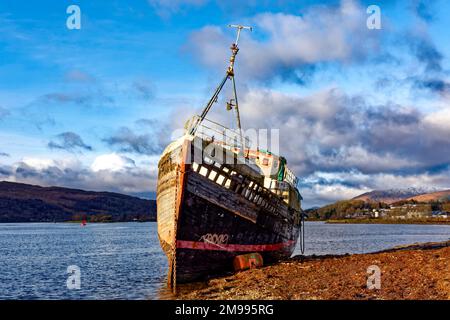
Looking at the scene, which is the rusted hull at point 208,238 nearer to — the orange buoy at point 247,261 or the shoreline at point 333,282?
the orange buoy at point 247,261

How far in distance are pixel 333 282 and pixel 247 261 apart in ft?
21.5

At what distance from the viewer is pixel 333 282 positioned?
64.0 ft

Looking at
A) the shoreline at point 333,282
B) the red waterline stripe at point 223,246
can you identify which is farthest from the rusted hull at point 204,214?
the shoreline at point 333,282

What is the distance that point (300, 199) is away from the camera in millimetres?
41656

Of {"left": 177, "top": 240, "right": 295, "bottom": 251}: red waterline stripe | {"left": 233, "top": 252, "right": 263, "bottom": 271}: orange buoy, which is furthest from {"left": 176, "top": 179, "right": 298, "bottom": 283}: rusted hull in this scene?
{"left": 233, "top": 252, "right": 263, "bottom": 271}: orange buoy

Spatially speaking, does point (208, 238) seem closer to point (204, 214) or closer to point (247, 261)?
point (204, 214)

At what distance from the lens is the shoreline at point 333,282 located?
56.2 ft

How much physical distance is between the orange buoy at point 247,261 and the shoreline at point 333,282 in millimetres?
976

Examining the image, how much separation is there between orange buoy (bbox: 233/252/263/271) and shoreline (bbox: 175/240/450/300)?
0.98 metres

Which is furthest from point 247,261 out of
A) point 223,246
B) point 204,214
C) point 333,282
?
point 333,282

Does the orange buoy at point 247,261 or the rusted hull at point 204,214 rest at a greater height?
the rusted hull at point 204,214

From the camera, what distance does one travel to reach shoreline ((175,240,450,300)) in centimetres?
1714
